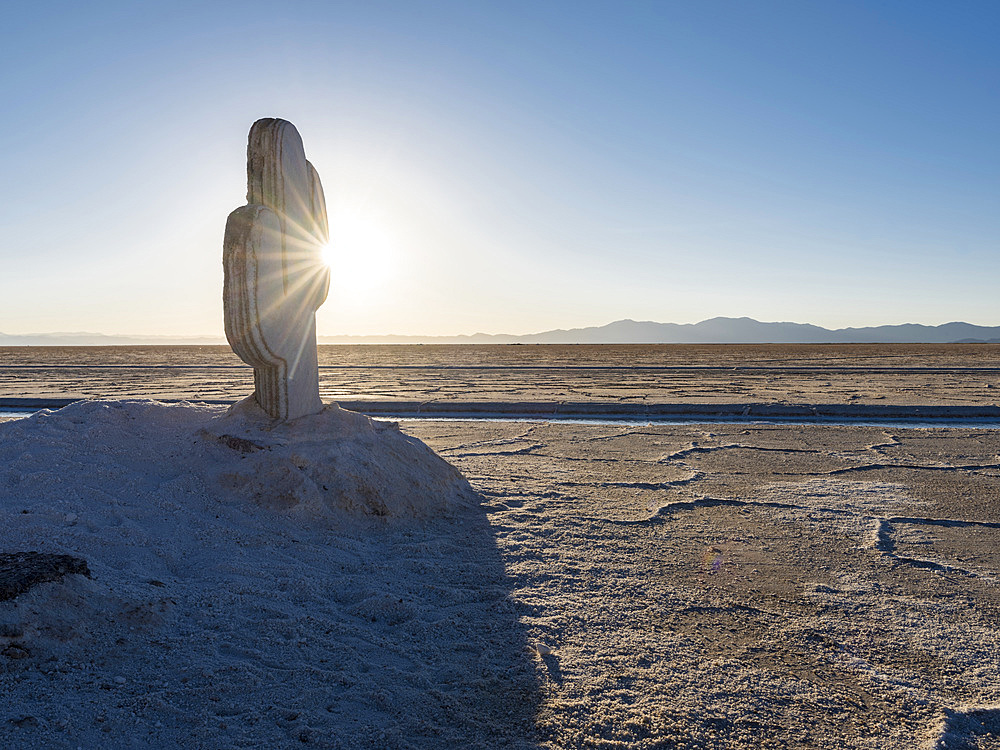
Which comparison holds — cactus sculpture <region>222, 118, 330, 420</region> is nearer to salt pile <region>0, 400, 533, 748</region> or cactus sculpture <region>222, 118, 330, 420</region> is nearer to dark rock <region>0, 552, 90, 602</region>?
salt pile <region>0, 400, 533, 748</region>

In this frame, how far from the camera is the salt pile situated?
6.08 ft

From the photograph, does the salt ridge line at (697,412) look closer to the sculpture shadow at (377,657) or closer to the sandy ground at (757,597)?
the sandy ground at (757,597)

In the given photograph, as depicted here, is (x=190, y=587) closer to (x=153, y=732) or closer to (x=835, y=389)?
(x=153, y=732)

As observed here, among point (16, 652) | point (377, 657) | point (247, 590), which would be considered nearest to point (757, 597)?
point (377, 657)

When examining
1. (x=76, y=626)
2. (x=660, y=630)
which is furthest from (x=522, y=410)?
(x=76, y=626)

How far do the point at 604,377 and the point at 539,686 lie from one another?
53.8 ft

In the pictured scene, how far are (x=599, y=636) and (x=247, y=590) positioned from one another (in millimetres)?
1546

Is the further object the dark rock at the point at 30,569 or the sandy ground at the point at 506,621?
the dark rock at the point at 30,569

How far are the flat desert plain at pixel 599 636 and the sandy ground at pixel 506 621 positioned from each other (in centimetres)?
1

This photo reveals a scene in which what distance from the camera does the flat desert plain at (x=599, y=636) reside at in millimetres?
1878

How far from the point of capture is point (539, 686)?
7.01 feet

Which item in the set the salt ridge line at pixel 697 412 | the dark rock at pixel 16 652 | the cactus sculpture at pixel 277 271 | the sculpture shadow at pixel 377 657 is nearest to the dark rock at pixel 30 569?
the dark rock at pixel 16 652

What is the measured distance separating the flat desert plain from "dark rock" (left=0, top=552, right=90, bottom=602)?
0.27 m

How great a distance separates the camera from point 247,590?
2713 mm
